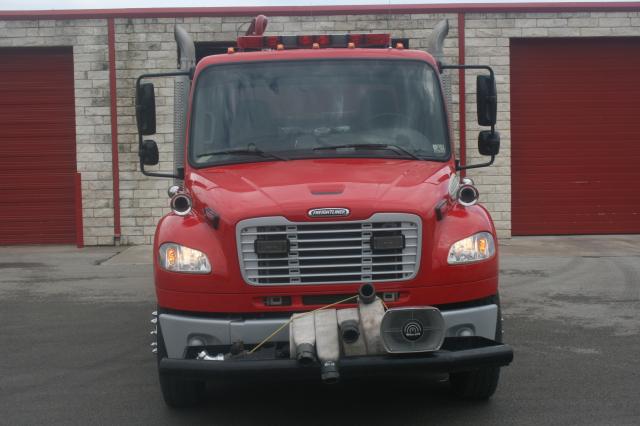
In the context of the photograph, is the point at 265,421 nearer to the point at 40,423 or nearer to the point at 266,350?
the point at 266,350

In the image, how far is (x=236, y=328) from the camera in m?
5.72

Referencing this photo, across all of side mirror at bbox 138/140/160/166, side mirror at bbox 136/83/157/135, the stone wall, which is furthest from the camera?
the stone wall

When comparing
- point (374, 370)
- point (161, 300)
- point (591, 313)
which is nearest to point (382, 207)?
point (374, 370)

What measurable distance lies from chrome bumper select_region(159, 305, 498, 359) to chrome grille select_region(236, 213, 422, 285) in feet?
0.95

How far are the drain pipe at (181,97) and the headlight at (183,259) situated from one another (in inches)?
74.1

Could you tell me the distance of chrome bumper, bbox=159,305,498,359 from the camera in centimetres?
569

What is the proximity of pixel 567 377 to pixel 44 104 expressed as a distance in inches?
579

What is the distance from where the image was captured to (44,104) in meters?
19.2

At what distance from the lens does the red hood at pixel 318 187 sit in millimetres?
5820

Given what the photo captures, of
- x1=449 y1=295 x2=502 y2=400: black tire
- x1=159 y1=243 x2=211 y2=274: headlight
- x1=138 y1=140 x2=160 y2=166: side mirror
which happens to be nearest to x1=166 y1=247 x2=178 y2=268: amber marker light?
x1=159 y1=243 x2=211 y2=274: headlight

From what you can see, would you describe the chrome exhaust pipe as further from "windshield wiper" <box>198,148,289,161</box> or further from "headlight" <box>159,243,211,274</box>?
"headlight" <box>159,243,211,274</box>

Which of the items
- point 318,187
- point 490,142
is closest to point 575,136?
point 490,142

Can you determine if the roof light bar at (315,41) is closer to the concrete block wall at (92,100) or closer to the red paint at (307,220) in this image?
the red paint at (307,220)

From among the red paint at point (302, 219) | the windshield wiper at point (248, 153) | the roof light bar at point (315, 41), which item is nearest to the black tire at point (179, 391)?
the red paint at point (302, 219)
